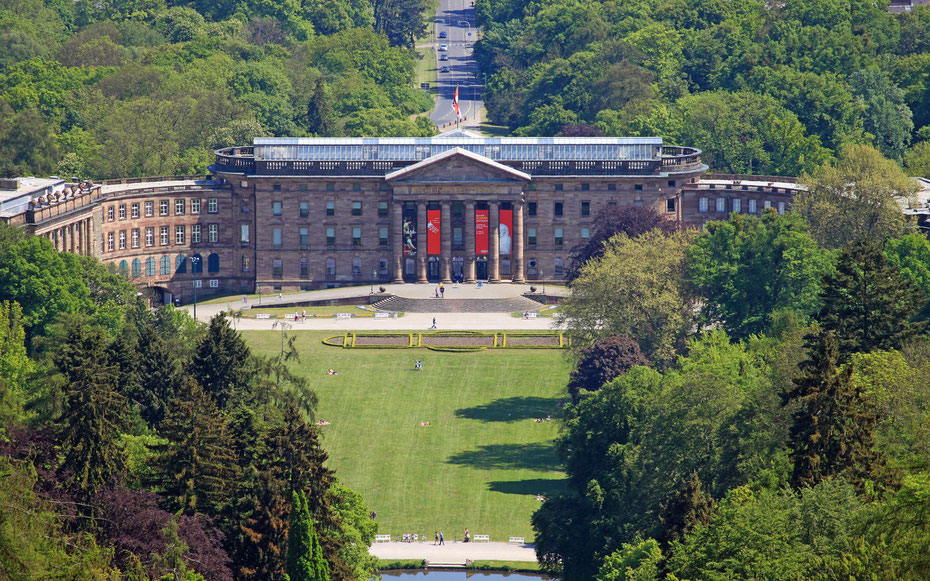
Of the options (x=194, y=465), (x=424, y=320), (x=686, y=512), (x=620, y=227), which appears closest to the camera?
(x=686, y=512)

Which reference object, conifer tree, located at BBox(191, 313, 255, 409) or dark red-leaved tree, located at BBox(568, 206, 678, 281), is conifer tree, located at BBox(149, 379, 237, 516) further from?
dark red-leaved tree, located at BBox(568, 206, 678, 281)

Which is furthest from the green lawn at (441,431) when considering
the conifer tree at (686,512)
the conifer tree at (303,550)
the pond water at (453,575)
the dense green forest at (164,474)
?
the conifer tree at (303,550)

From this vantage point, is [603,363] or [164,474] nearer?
[164,474]

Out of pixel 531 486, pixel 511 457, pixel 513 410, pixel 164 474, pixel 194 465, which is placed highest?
pixel 194 465

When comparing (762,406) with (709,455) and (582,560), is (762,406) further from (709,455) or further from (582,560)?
(582,560)

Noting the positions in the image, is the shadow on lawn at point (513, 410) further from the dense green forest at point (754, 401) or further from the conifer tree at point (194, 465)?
the conifer tree at point (194, 465)

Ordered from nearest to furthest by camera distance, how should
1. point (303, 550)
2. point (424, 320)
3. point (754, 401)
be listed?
point (303, 550)
point (754, 401)
point (424, 320)

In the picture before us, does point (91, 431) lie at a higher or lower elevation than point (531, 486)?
higher

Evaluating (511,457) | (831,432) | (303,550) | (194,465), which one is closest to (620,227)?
(511,457)

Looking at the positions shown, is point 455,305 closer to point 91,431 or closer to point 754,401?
point 754,401
